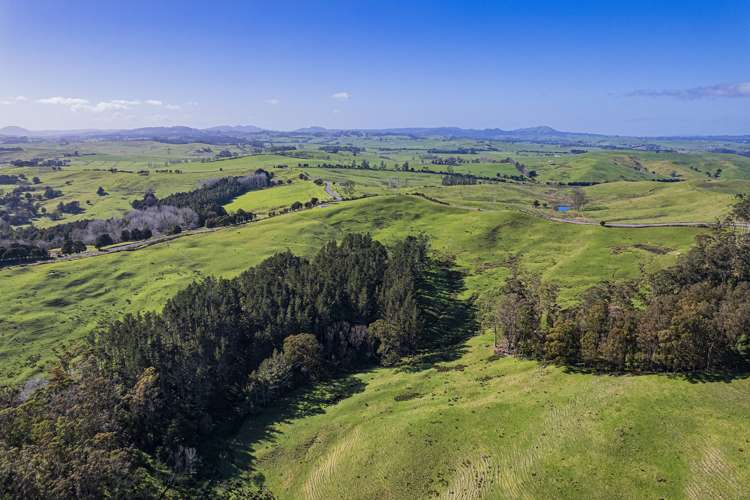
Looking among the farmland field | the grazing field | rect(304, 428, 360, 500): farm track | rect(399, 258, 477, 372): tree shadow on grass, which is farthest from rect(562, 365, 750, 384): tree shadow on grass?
rect(304, 428, 360, 500): farm track

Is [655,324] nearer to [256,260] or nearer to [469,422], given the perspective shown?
[469,422]

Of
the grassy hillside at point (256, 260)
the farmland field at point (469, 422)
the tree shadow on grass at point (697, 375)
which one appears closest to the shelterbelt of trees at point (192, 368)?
the farmland field at point (469, 422)

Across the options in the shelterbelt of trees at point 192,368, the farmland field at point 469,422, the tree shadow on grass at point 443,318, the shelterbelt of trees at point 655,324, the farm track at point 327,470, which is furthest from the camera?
the tree shadow on grass at point 443,318

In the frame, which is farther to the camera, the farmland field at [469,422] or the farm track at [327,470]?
the farm track at [327,470]

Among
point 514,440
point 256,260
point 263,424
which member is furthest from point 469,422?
point 256,260

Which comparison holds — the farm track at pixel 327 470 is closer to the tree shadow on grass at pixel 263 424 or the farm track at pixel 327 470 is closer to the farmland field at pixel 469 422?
the farmland field at pixel 469 422

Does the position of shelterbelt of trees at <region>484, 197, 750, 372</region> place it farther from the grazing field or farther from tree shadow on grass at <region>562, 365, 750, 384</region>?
the grazing field
